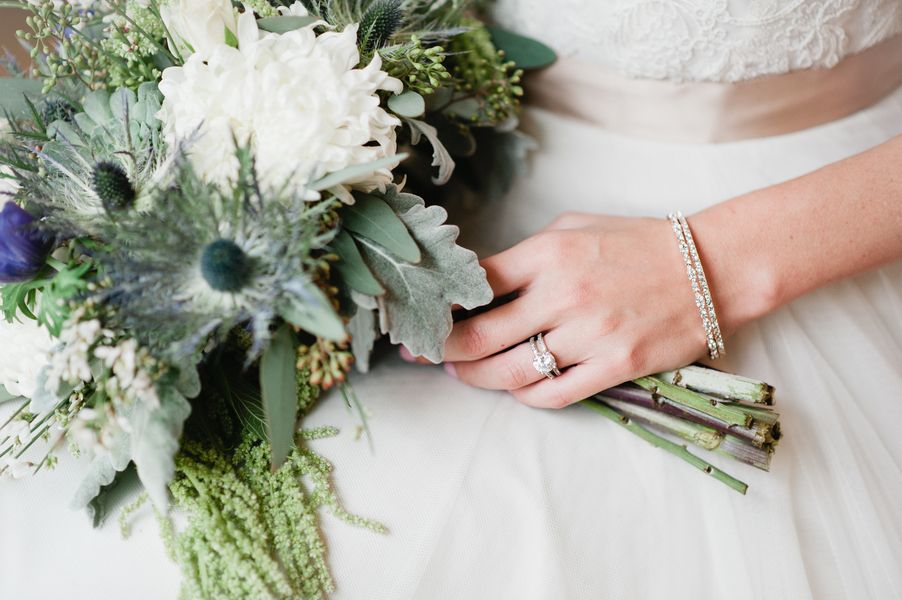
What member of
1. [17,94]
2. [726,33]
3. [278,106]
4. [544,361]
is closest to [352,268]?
[278,106]

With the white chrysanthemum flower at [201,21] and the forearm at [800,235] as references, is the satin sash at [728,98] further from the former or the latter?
the white chrysanthemum flower at [201,21]

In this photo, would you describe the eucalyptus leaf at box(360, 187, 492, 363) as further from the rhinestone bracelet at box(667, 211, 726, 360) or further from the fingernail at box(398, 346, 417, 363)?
the rhinestone bracelet at box(667, 211, 726, 360)

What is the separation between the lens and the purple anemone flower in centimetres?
58

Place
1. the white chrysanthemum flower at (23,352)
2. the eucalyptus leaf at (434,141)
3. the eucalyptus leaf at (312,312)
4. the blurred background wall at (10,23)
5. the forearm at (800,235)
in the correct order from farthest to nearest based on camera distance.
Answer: the blurred background wall at (10,23) → the forearm at (800,235) → the eucalyptus leaf at (434,141) → the white chrysanthemum flower at (23,352) → the eucalyptus leaf at (312,312)

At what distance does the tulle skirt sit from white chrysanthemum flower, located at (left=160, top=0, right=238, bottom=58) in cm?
41

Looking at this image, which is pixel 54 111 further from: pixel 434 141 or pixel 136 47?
pixel 434 141

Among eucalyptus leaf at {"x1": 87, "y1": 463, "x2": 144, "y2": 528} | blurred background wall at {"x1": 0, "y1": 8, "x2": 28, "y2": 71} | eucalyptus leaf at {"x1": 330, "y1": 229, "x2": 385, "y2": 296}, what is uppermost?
blurred background wall at {"x1": 0, "y1": 8, "x2": 28, "y2": 71}

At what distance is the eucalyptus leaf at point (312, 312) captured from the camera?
522 millimetres

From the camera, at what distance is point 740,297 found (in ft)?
2.77

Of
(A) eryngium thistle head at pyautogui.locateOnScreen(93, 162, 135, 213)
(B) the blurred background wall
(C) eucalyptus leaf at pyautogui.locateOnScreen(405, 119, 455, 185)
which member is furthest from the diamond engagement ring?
(B) the blurred background wall

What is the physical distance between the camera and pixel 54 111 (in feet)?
2.53

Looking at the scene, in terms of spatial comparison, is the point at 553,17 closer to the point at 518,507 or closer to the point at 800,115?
the point at 800,115

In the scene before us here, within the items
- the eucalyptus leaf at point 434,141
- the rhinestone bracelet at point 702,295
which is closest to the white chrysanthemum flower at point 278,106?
the eucalyptus leaf at point 434,141

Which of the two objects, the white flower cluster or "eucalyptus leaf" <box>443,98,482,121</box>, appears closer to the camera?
the white flower cluster
